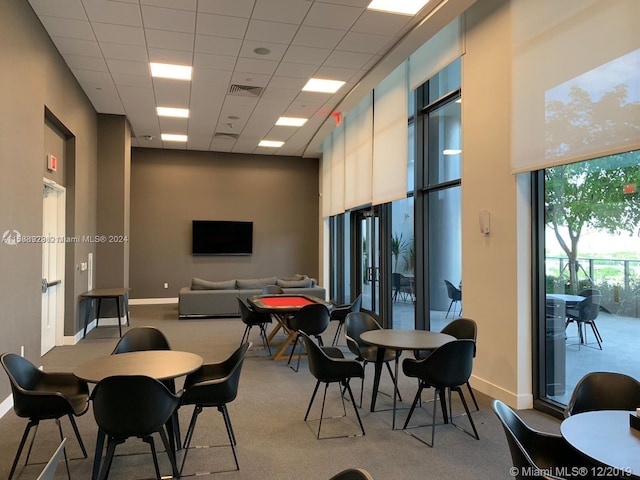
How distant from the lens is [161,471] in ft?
10.0

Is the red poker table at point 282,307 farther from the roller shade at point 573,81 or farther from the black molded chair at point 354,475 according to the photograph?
the black molded chair at point 354,475

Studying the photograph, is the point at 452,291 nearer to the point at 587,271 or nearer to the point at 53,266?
the point at 587,271

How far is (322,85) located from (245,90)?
125cm

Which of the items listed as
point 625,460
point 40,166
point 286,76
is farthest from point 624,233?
point 40,166

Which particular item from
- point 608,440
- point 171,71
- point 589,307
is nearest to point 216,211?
point 171,71

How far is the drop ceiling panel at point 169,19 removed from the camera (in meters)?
4.74

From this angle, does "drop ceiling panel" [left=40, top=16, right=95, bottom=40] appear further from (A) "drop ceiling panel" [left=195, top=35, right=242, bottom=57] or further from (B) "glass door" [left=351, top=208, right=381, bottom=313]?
(B) "glass door" [left=351, top=208, right=381, bottom=313]

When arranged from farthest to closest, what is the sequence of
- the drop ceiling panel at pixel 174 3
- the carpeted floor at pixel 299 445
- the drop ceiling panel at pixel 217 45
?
the drop ceiling panel at pixel 217 45 → the drop ceiling panel at pixel 174 3 → the carpeted floor at pixel 299 445

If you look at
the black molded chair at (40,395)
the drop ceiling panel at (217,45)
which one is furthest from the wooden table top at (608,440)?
the drop ceiling panel at (217,45)

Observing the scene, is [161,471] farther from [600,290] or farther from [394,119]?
[394,119]

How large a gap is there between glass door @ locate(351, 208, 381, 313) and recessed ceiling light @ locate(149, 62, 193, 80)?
165 inches

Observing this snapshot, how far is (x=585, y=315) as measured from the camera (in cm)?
386

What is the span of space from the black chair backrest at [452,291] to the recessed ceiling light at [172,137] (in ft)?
23.7

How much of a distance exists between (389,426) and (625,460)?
2.33 m
